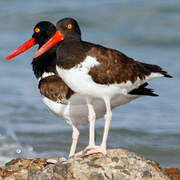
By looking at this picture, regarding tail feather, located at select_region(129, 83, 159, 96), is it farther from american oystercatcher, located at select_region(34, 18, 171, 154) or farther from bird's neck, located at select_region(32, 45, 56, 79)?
bird's neck, located at select_region(32, 45, 56, 79)

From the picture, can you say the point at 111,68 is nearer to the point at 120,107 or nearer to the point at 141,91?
the point at 141,91

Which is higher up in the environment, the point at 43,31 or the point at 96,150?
the point at 43,31

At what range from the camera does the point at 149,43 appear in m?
13.8

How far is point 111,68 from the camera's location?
5.70 m

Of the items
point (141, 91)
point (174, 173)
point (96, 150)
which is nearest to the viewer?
point (96, 150)

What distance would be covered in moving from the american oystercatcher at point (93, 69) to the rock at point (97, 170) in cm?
44

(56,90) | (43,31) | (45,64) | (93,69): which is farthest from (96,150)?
(43,31)

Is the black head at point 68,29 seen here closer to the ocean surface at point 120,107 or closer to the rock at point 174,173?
the rock at point 174,173

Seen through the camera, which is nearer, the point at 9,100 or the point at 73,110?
the point at 73,110

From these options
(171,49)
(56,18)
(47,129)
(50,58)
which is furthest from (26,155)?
(56,18)

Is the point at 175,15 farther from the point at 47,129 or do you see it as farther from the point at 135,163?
the point at 135,163

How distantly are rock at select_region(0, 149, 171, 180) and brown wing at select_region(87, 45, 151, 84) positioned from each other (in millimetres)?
853

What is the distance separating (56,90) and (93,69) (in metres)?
1.23

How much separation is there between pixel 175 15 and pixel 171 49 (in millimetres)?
2120
